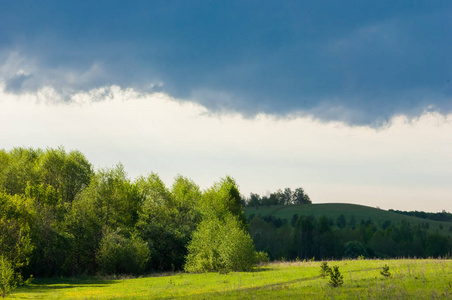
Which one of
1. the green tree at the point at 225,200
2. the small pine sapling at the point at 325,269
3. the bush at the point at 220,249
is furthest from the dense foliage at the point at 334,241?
the small pine sapling at the point at 325,269

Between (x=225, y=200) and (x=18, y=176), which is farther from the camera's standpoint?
(x=225, y=200)

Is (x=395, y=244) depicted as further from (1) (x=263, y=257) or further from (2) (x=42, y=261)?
(2) (x=42, y=261)

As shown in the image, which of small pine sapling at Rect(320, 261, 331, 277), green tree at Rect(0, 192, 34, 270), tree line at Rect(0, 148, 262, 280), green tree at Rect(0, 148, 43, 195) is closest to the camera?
small pine sapling at Rect(320, 261, 331, 277)

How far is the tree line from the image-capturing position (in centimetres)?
5700

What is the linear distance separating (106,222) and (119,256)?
419 inches

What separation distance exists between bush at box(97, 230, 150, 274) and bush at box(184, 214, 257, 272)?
314 inches

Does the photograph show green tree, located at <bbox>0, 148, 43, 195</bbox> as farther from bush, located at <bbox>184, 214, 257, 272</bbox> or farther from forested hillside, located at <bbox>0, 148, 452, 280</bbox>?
bush, located at <bbox>184, 214, 257, 272</bbox>

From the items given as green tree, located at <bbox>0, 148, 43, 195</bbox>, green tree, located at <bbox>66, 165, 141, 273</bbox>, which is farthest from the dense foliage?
green tree, located at <bbox>0, 148, 43, 195</bbox>

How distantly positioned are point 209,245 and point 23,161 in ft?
138

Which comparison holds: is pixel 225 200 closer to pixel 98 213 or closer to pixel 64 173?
pixel 98 213

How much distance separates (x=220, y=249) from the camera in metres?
59.4

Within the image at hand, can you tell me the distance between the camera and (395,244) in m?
158

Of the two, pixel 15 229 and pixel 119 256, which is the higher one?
pixel 15 229

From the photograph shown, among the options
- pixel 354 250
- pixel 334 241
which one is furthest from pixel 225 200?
pixel 334 241
